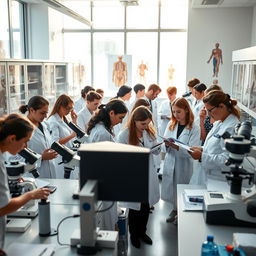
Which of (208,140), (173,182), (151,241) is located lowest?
(151,241)

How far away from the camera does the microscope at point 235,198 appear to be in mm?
1722

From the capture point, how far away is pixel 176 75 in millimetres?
7410

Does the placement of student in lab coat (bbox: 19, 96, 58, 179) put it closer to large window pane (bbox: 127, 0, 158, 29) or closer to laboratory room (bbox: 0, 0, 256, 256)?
laboratory room (bbox: 0, 0, 256, 256)

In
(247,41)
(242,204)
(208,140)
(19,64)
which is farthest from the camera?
(247,41)

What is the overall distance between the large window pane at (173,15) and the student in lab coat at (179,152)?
4.58 meters

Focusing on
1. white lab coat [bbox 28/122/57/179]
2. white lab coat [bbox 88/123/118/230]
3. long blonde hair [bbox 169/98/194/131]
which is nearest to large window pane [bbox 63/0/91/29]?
long blonde hair [bbox 169/98/194/131]

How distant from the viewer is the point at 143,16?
740 cm

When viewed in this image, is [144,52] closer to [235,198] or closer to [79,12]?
[79,12]

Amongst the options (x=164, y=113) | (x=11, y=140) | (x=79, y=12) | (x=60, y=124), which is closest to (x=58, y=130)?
(x=60, y=124)

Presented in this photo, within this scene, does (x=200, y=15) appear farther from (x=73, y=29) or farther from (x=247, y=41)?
(x=73, y=29)

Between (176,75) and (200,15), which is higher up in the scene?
(200,15)

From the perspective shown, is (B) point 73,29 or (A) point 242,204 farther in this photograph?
(B) point 73,29

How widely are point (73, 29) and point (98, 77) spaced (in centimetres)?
127

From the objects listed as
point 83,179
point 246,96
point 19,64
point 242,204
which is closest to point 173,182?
point 246,96
